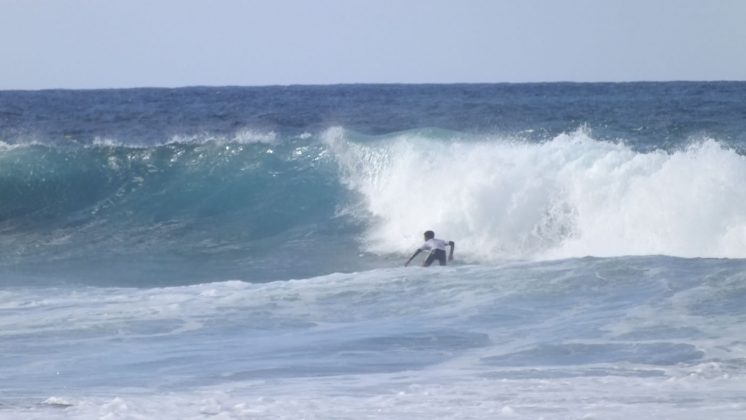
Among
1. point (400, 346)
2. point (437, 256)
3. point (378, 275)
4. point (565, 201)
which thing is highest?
point (565, 201)

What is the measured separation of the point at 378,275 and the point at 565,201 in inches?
229

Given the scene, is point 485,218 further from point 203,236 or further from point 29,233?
point 29,233

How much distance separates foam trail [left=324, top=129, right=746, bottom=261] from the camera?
16.8m

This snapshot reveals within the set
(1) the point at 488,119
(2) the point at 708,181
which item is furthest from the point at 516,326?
(1) the point at 488,119

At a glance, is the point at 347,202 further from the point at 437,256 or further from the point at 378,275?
the point at 378,275

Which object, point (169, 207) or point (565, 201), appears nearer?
point (565, 201)

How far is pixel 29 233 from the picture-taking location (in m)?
20.8

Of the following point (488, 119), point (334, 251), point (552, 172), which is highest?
point (488, 119)

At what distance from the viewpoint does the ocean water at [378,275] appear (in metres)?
8.48

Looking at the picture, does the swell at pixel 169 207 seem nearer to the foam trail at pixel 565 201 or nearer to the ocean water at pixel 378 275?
the ocean water at pixel 378 275

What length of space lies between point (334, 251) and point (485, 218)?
2371mm

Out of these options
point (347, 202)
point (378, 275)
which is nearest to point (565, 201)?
point (347, 202)

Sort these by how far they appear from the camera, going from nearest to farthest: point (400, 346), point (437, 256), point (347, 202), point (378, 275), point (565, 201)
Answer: point (400, 346)
point (378, 275)
point (437, 256)
point (565, 201)
point (347, 202)

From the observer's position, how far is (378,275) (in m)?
13.4
